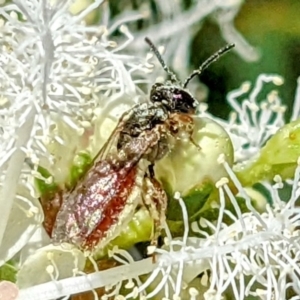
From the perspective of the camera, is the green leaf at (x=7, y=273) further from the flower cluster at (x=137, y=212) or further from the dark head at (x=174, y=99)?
the dark head at (x=174, y=99)

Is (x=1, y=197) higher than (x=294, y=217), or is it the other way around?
(x=1, y=197)

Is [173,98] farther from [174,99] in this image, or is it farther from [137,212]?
[137,212]

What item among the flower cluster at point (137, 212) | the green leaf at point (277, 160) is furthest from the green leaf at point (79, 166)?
the green leaf at point (277, 160)

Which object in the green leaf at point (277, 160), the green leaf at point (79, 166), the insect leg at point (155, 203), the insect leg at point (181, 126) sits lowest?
the green leaf at point (277, 160)

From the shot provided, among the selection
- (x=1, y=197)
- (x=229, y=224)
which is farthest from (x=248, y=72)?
(x=1, y=197)

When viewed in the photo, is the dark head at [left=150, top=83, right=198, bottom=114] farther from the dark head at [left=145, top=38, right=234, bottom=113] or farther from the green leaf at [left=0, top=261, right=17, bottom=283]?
the green leaf at [left=0, top=261, right=17, bottom=283]

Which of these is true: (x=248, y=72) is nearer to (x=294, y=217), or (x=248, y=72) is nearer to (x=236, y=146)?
(x=236, y=146)

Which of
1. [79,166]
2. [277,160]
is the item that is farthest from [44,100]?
[277,160]

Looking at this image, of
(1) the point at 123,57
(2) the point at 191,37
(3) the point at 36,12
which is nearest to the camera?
(3) the point at 36,12

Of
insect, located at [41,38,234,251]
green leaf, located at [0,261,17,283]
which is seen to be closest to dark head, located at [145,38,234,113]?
insect, located at [41,38,234,251]
